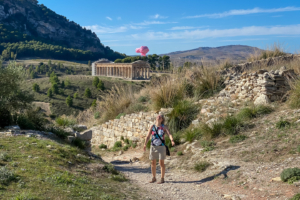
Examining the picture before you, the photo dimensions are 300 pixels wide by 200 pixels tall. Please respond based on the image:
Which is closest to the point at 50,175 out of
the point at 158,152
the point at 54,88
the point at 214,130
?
the point at 158,152

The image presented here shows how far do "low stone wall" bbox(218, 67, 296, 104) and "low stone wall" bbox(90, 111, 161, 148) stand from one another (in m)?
3.24

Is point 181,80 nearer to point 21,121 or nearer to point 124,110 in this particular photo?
point 124,110

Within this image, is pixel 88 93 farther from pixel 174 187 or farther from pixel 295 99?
pixel 174 187

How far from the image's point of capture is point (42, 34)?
479 feet

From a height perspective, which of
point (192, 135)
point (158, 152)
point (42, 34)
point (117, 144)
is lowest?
point (117, 144)

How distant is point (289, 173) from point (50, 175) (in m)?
3.89

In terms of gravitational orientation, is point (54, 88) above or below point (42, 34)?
below

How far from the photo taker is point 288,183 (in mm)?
4332

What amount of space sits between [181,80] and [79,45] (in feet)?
510

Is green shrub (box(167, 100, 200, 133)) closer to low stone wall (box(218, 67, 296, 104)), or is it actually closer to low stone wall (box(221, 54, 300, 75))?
low stone wall (box(218, 67, 296, 104))

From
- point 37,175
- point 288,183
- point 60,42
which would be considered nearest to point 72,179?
point 37,175

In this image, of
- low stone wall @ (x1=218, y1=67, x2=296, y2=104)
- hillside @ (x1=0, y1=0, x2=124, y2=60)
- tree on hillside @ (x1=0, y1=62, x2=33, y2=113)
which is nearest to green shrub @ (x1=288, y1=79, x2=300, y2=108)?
low stone wall @ (x1=218, y1=67, x2=296, y2=104)

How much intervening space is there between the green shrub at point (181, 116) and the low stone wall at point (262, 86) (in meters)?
1.80

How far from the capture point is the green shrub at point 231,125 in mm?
7272
